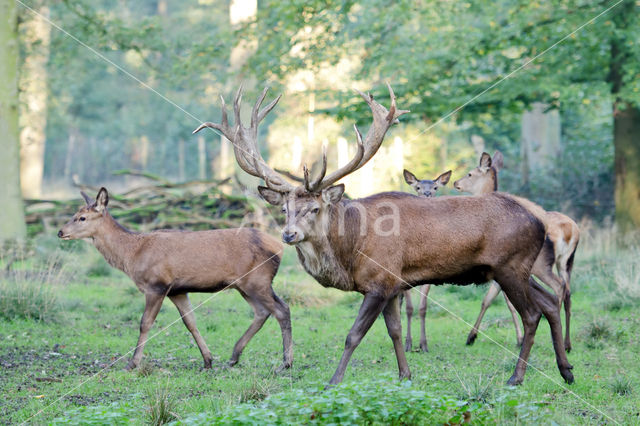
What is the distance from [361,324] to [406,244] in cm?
79

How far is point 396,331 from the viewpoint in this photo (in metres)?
6.54

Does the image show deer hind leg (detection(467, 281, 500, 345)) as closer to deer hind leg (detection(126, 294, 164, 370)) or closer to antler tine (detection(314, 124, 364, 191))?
antler tine (detection(314, 124, 364, 191))

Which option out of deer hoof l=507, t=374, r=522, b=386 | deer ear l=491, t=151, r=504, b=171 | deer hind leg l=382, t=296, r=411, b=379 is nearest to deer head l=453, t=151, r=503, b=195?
deer ear l=491, t=151, r=504, b=171

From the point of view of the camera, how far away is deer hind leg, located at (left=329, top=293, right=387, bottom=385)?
608cm

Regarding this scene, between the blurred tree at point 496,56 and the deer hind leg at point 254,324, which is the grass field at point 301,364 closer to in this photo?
the deer hind leg at point 254,324

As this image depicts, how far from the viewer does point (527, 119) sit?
901 inches

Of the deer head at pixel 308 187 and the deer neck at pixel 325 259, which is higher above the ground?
the deer head at pixel 308 187

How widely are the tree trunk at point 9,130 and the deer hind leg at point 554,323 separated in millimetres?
10689

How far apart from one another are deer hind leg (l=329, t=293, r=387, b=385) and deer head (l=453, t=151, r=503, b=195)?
3755 mm

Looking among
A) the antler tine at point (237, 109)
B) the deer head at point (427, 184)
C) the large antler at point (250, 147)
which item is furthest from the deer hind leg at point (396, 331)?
the deer head at point (427, 184)

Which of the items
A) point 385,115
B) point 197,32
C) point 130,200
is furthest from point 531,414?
point 197,32

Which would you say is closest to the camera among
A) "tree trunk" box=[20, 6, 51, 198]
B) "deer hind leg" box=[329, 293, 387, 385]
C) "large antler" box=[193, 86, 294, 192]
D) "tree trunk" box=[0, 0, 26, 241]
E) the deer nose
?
the deer nose

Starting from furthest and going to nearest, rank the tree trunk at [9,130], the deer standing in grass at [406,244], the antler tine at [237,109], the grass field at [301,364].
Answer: the tree trunk at [9,130] → the antler tine at [237,109] → the deer standing in grass at [406,244] → the grass field at [301,364]

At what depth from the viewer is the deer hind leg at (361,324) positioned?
6.08 m
